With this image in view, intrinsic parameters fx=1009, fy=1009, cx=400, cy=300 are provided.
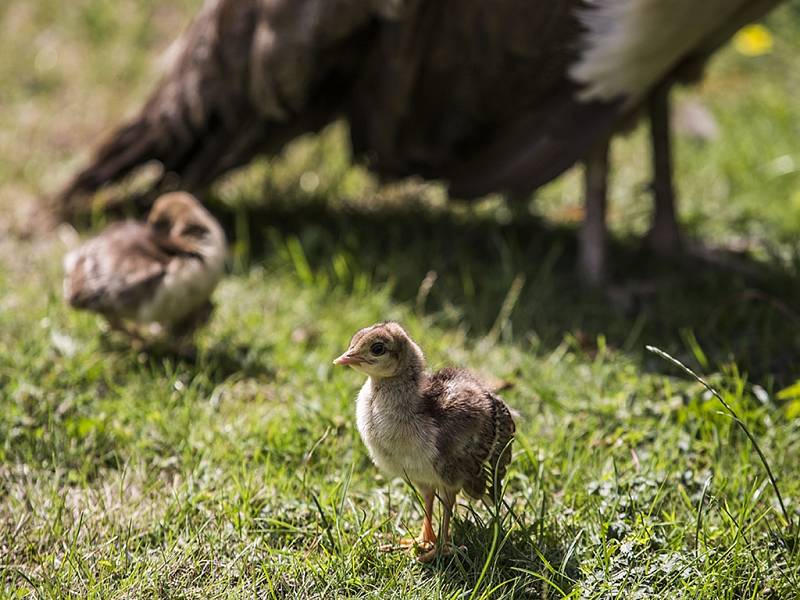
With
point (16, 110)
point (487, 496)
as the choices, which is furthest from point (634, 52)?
point (16, 110)

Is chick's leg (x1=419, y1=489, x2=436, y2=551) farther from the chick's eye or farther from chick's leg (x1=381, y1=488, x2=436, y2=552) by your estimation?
the chick's eye

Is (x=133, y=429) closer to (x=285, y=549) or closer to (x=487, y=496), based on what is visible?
(x=285, y=549)

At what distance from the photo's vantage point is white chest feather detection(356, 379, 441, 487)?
2.65 metres

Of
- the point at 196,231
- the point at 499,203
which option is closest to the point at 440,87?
the point at 499,203

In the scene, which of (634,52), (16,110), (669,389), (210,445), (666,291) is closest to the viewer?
(210,445)

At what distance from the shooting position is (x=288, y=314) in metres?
4.40

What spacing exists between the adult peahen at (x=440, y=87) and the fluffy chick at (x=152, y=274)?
0.92 meters

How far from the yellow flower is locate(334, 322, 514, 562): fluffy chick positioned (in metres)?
4.77

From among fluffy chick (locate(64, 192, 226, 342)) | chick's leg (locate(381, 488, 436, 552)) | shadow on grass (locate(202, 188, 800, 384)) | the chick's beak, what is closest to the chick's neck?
the chick's beak

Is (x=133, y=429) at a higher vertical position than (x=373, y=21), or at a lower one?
lower

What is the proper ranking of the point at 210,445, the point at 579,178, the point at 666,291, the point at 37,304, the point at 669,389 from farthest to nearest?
1. the point at 579,178
2. the point at 666,291
3. the point at 37,304
4. the point at 669,389
5. the point at 210,445

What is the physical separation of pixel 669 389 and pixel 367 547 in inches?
54.0

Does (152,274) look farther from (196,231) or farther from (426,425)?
(426,425)

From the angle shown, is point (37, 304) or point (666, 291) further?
point (666, 291)
